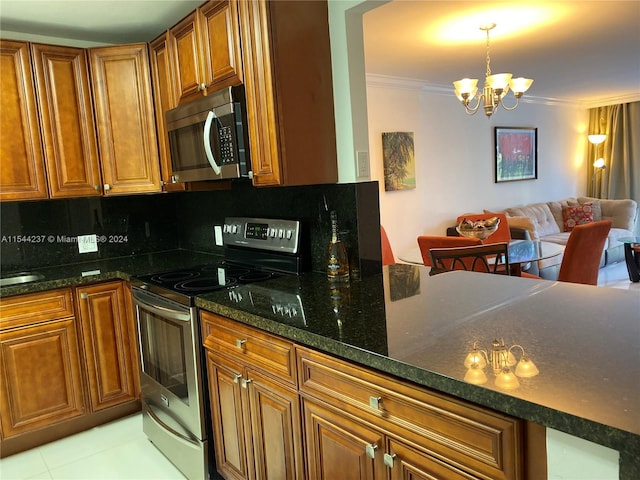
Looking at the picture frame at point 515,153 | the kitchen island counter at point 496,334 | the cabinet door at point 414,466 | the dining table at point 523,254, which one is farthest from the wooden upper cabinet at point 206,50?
the picture frame at point 515,153

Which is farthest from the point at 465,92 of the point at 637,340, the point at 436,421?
the point at 436,421

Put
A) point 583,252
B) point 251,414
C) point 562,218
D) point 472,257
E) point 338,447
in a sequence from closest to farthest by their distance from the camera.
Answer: point 338,447
point 251,414
point 472,257
point 583,252
point 562,218

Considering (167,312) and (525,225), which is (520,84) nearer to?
(525,225)

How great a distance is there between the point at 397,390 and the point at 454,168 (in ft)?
17.3

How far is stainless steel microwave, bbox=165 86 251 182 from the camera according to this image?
2.02 meters

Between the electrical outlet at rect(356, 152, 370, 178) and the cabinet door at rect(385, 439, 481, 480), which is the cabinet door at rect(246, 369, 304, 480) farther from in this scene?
the electrical outlet at rect(356, 152, 370, 178)

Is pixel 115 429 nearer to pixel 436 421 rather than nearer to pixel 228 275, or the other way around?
pixel 228 275

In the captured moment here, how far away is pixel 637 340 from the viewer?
1.17 meters

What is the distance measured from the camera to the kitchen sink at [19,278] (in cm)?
269

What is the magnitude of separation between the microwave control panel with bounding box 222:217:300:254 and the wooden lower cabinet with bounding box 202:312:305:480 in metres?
0.56

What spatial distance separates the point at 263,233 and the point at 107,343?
1148mm

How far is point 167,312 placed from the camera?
213 cm

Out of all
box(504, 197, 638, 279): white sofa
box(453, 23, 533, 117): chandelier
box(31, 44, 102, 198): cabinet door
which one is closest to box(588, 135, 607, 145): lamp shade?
box(504, 197, 638, 279): white sofa

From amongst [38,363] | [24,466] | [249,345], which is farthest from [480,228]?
[24,466]
